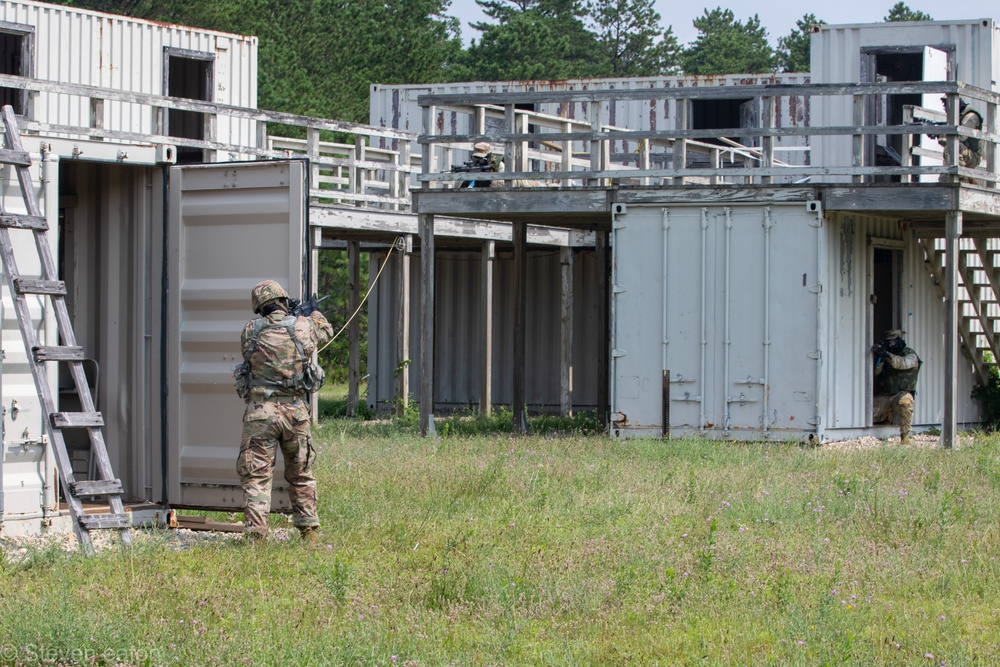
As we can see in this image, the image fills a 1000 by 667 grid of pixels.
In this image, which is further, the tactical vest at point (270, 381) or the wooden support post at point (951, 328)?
the wooden support post at point (951, 328)

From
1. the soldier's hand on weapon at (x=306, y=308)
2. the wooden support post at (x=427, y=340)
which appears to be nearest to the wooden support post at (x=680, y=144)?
the wooden support post at (x=427, y=340)

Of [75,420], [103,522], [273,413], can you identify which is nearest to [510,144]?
[273,413]

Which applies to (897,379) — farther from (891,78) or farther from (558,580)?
(558,580)

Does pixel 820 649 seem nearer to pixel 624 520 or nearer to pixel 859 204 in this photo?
pixel 624 520

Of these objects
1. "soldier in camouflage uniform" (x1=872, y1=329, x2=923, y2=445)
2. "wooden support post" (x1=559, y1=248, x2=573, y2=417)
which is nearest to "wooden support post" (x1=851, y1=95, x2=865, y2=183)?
"soldier in camouflage uniform" (x1=872, y1=329, x2=923, y2=445)

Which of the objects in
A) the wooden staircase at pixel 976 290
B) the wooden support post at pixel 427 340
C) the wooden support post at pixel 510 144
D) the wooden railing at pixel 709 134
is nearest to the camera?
the wooden railing at pixel 709 134

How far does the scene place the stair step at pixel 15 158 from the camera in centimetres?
859

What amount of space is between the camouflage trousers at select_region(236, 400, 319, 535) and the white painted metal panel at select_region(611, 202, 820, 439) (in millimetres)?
6920

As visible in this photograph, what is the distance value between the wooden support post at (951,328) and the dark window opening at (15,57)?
38.5 feet

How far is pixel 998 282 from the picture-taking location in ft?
59.7

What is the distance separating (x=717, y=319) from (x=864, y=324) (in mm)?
2306

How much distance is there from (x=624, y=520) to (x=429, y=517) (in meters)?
1.40

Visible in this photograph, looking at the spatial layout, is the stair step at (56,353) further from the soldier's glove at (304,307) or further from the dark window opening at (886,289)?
the dark window opening at (886,289)

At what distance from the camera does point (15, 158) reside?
28.4ft
